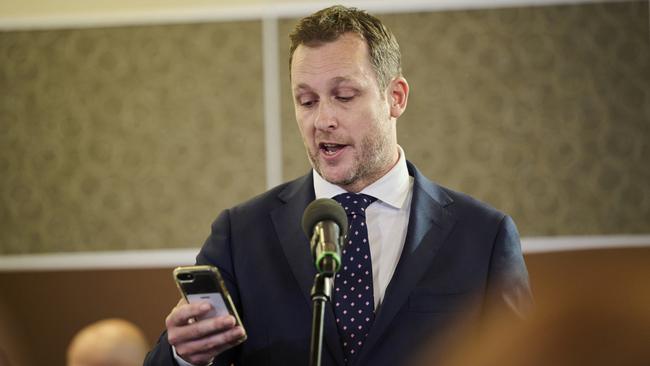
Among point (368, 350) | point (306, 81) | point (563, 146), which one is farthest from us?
point (563, 146)

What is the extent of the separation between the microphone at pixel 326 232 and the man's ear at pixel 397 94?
2.23 ft

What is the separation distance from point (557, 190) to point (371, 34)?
1.53 m

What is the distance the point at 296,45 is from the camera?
2.04 meters

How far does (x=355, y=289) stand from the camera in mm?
1910

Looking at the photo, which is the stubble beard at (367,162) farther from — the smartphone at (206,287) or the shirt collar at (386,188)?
the smartphone at (206,287)

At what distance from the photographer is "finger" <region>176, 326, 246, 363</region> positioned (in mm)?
1621

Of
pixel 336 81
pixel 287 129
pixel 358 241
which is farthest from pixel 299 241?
pixel 287 129

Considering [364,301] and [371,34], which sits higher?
[371,34]

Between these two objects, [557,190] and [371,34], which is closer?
[371,34]

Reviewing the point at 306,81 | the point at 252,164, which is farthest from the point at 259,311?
the point at 252,164

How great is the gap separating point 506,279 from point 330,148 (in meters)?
0.47

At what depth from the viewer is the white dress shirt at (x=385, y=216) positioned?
6.44 feet

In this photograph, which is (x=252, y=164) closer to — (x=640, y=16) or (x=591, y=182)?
(x=591, y=182)

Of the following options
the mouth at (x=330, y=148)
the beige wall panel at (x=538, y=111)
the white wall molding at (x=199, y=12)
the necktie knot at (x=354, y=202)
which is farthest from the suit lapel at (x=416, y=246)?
the white wall molding at (x=199, y=12)
